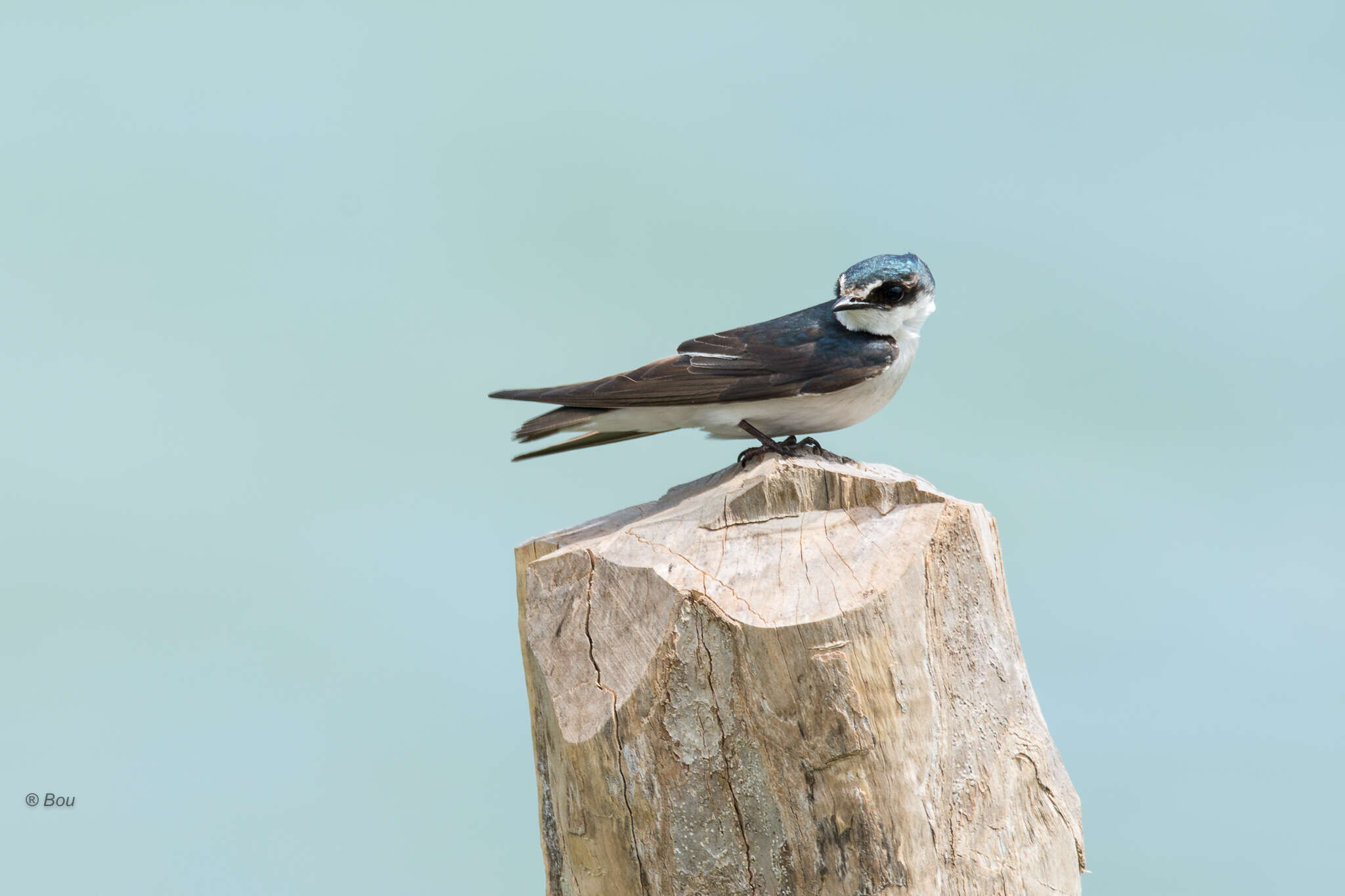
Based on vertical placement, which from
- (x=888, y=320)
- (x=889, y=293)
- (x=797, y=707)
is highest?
(x=889, y=293)

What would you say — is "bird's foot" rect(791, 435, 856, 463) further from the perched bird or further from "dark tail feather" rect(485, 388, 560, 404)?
"dark tail feather" rect(485, 388, 560, 404)

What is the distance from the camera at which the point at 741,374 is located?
4965mm

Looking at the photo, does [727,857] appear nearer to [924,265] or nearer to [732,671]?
[732,671]

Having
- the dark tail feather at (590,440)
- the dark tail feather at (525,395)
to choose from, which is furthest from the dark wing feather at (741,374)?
the dark tail feather at (590,440)

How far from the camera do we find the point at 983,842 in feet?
12.9

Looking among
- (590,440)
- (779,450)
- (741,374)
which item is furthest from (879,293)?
(590,440)

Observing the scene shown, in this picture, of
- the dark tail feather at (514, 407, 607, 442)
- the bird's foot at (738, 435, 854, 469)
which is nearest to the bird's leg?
the bird's foot at (738, 435, 854, 469)

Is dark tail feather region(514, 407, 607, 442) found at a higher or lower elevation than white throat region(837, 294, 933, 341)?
lower

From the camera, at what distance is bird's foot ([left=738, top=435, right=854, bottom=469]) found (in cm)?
490

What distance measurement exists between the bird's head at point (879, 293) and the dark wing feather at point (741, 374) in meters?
0.10

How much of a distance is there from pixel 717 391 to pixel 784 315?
575 mm

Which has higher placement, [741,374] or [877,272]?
[877,272]

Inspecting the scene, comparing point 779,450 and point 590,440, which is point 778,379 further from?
point 590,440

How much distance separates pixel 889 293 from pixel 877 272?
0.11m
